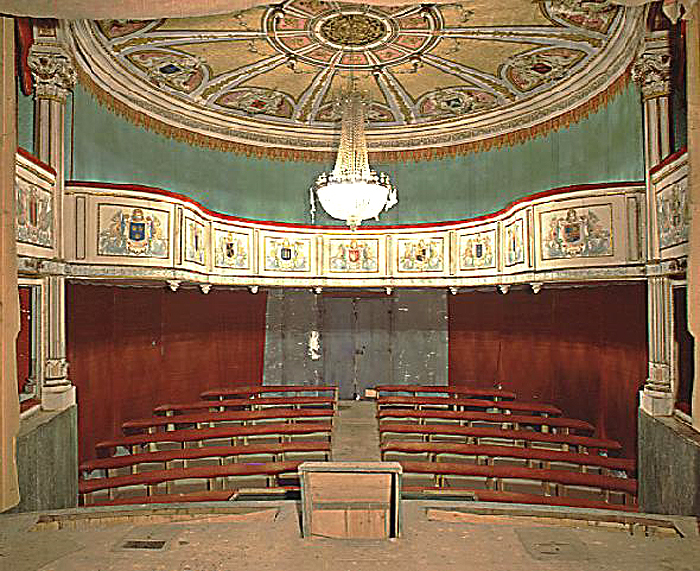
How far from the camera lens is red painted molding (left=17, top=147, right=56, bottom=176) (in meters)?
6.27

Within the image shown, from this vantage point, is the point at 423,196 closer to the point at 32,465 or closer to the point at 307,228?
the point at 307,228

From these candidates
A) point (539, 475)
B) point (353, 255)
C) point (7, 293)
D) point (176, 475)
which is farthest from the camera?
point (353, 255)

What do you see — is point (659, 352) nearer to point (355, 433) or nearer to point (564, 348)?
point (564, 348)

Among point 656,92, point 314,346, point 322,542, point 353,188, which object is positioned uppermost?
point 656,92

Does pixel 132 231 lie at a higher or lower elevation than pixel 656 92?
lower

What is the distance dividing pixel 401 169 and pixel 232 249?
18.1 ft

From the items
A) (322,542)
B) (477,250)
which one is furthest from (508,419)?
(322,542)

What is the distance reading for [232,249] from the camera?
10414mm

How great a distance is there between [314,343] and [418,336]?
2552mm

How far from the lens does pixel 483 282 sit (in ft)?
34.1

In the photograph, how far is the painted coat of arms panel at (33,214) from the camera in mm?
6398

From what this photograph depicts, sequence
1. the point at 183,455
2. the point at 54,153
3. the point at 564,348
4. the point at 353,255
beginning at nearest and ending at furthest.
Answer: the point at 54,153
the point at 183,455
the point at 564,348
the point at 353,255

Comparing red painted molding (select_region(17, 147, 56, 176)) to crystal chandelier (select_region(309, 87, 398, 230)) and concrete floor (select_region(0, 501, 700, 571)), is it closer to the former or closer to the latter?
crystal chandelier (select_region(309, 87, 398, 230))

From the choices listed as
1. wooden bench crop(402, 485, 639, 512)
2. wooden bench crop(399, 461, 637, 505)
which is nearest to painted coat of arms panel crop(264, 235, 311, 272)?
wooden bench crop(399, 461, 637, 505)
